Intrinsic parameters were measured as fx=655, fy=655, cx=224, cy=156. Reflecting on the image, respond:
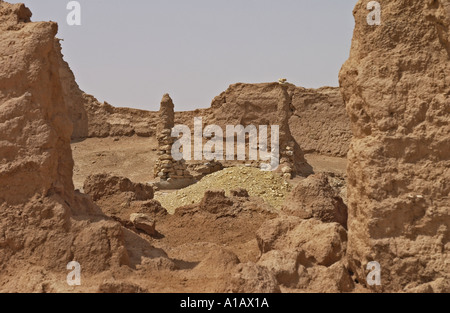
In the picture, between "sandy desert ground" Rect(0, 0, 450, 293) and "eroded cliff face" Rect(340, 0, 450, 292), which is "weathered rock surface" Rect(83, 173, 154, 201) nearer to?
"sandy desert ground" Rect(0, 0, 450, 293)

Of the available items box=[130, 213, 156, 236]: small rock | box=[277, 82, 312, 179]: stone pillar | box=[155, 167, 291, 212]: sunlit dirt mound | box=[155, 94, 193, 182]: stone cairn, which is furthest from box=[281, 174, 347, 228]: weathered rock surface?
box=[277, 82, 312, 179]: stone pillar

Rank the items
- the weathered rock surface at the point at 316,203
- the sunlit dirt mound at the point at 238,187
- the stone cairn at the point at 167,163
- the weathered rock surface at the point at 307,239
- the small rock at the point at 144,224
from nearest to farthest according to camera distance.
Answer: the weathered rock surface at the point at 307,239
the weathered rock surface at the point at 316,203
the small rock at the point at 144,224
the sunlit dirt mound at the point at 238,187
the stone cairn at the point at 167,163

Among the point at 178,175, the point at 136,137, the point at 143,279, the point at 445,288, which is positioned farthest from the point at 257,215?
the point at 136,137

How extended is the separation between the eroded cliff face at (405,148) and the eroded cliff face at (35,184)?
8.61ft

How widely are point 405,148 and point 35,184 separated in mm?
3780

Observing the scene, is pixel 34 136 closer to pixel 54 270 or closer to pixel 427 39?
pixel 54 270

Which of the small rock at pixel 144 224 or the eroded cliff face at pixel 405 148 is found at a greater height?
the eroded cliff face at pixel 405 148

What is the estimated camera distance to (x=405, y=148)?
6320 millimetres

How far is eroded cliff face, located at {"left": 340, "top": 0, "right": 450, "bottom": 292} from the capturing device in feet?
20.4

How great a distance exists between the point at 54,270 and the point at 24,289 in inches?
15.7

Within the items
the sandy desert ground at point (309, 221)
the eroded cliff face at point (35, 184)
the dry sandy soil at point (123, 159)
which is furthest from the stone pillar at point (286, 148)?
the eroded cliff face at point (35, 184)

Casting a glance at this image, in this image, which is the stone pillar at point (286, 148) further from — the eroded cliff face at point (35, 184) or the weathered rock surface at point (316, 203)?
the eroded cliff face at point (35, 184)

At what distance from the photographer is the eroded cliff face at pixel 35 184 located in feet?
21.9

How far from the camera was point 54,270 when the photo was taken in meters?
6.54
